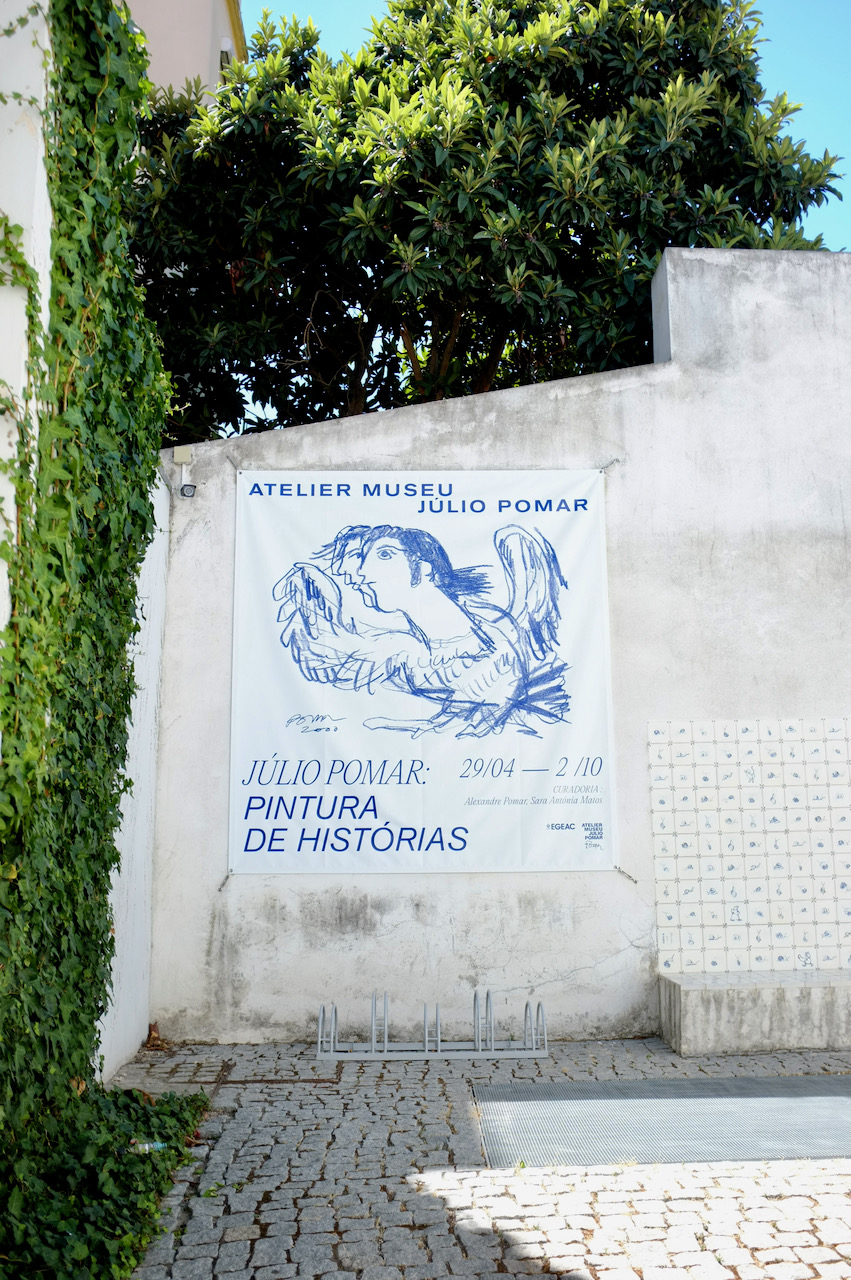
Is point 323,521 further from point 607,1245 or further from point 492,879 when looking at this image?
point 607,1245

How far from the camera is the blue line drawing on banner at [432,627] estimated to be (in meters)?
6.44

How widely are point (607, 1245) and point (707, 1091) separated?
1936 mm

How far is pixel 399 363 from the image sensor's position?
1026cm

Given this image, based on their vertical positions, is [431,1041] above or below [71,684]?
below

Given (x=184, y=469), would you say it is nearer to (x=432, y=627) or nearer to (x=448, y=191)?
(x=432, y=627)

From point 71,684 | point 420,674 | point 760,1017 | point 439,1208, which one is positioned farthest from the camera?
point 420,674

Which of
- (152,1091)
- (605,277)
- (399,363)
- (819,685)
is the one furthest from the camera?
(399,363)

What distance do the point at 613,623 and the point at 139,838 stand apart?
3.15m

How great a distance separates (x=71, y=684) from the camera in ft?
13.1

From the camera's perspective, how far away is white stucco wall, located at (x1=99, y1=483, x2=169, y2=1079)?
5246 mm

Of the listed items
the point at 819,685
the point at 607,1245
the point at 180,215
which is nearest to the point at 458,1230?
the point at 607,1245

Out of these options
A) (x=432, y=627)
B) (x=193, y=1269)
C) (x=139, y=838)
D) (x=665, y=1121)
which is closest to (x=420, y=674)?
(x=432, y=627)

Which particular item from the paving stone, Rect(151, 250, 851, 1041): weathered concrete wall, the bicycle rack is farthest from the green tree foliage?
the paving stone

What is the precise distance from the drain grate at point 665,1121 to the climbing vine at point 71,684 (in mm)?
1480
